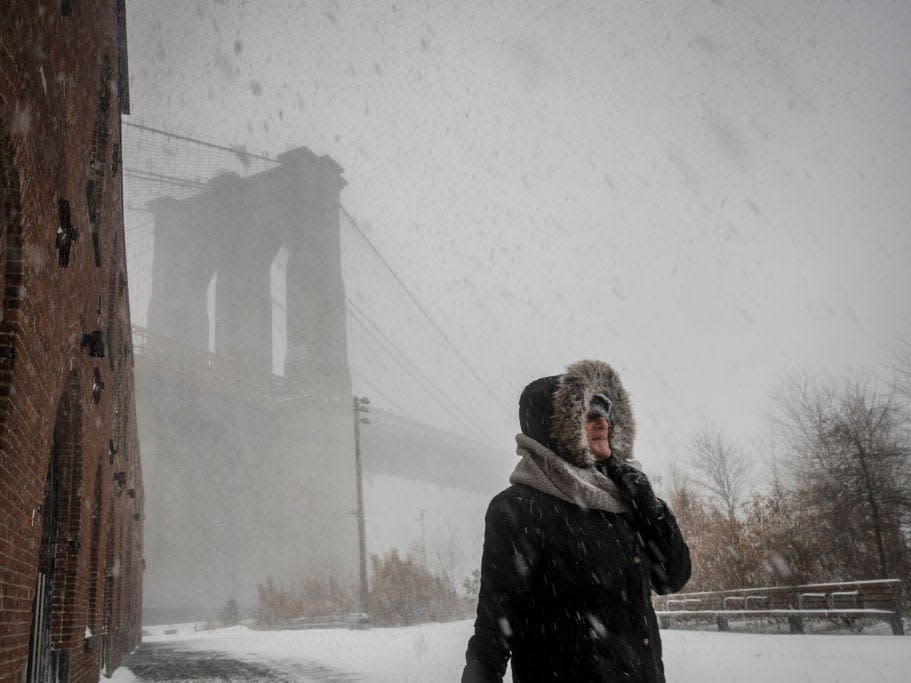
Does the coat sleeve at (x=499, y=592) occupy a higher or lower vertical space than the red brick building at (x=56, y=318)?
lower

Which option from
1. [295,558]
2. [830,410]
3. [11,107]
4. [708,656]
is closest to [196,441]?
[295,558]

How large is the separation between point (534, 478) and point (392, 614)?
1541 cm

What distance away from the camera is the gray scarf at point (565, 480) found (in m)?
1.76

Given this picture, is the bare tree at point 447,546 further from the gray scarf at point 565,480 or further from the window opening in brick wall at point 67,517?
the gray scarf at point 565,480

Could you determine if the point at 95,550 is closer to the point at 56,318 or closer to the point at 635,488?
the point at 56,318

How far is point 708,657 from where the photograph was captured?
20.1ft

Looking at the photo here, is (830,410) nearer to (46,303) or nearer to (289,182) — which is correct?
(46,303)

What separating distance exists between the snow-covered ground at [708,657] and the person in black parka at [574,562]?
12.4 ft

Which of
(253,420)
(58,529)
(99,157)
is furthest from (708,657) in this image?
(253,420)

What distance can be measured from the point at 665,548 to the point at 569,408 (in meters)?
0.44

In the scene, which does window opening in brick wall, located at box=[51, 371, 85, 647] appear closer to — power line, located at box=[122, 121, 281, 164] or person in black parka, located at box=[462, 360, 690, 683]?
person in black parka, located at box=[462, 360, 690, 683]

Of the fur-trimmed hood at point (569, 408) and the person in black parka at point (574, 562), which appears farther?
→ the fur-trimmed hood at point (569, 408)

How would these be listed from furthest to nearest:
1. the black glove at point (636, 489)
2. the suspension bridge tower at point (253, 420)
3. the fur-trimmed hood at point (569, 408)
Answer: the suspension bridge tower at point (253, 420) < the fur-trimmed hood at point (569, 408) < the black glove at point (636, 489)

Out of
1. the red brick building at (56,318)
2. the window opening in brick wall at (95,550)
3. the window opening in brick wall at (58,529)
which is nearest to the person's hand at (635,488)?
the red brick building at (56,318)
